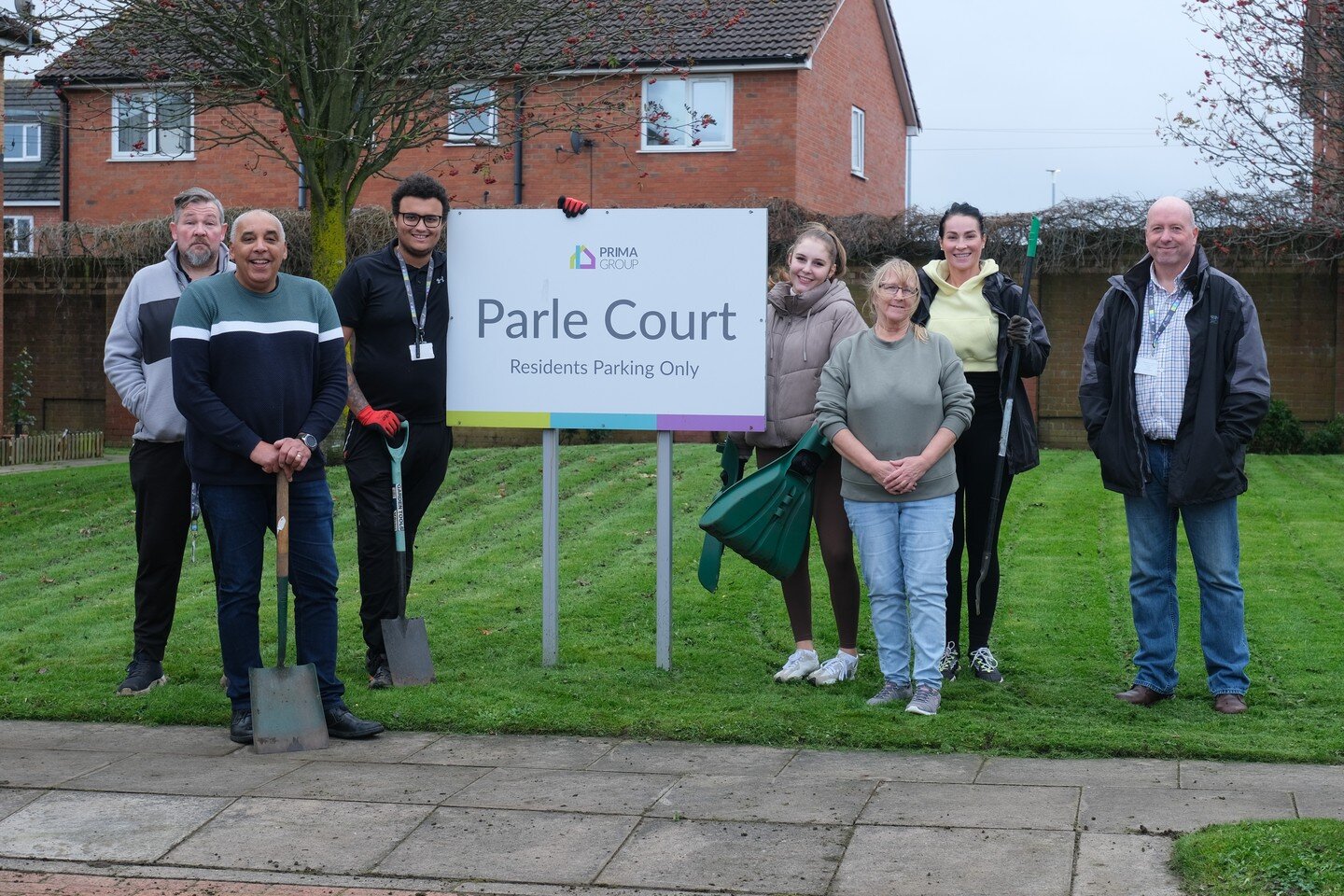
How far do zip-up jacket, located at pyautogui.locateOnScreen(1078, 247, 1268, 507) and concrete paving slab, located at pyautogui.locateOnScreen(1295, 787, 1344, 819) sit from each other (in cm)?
158

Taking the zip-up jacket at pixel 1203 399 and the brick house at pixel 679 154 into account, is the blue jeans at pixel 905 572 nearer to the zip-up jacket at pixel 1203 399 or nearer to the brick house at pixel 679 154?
the zip-up jacket at pixel 1203 399

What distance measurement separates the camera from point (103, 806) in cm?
486

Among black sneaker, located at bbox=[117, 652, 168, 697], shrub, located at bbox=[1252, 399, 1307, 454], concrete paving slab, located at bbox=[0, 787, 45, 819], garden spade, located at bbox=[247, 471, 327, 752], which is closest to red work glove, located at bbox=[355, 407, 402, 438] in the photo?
garden spade, located at bbox=[247, 471, 327, 752]

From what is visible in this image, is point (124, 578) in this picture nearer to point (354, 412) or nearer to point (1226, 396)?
point (354, 412)

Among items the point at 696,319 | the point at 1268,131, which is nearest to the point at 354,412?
the point at 696,319

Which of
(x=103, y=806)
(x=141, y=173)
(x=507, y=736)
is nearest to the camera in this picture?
(x=103, y=806)

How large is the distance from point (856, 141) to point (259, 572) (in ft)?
82.6

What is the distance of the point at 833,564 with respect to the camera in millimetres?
6555

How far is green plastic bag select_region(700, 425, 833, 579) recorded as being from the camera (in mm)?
6340

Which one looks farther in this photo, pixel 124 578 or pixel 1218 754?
pixel 124 578

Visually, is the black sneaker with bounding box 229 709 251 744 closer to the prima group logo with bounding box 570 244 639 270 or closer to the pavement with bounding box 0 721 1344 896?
the pavement with bounding box 0 721 1344 896

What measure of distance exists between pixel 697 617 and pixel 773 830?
3.53m

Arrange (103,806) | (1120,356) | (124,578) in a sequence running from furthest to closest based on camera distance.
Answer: (124,578) < (1120,356) < (103,806)

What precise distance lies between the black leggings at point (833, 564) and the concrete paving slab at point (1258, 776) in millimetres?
1788
